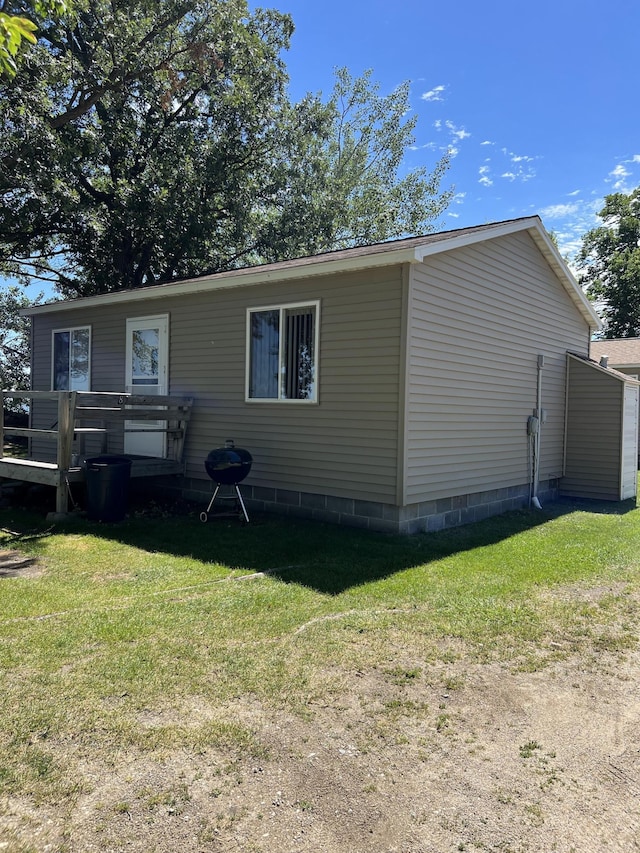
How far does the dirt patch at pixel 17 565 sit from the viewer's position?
16.3 ft

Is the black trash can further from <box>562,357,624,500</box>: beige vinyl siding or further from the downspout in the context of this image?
<box>562,357,624,500</box>: beige vinyl siding

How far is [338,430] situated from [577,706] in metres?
4.29

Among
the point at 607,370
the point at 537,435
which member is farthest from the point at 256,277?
the point at 607,370

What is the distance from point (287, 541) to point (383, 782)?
12.9 ft

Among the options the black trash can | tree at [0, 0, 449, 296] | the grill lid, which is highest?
tree at [0, 0, 449, 296]

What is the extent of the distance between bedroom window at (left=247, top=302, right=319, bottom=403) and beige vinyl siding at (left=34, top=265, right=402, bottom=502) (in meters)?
0.11

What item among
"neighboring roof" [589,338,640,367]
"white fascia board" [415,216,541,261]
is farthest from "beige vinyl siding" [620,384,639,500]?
"neighboring roof" [589,338,640,367]

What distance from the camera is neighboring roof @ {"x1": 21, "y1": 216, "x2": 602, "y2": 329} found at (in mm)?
6250

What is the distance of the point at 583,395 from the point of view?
1045 cm

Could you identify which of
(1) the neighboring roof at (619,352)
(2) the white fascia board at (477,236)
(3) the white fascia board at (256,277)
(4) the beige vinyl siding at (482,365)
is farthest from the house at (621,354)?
(3) the white fascia board at (256,277)

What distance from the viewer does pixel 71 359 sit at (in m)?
10.7

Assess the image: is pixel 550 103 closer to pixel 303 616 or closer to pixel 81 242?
pixel 81 242

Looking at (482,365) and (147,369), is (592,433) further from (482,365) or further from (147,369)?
(147,369)

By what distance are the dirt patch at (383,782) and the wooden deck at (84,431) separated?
16.9 feet
